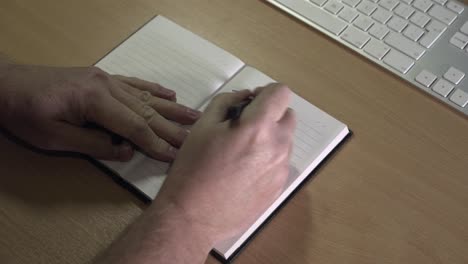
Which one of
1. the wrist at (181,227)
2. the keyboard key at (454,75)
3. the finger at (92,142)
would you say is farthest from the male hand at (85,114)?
the keyboard key at (454,75)

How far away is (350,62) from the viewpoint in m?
0.79

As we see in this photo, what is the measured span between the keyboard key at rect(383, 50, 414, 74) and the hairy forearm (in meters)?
0.40

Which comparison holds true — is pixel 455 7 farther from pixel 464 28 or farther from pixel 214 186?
pixel 214 186

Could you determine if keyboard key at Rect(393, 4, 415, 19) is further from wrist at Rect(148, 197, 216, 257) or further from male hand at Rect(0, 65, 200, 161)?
wrist at Rect(148, 197, 216, 257)

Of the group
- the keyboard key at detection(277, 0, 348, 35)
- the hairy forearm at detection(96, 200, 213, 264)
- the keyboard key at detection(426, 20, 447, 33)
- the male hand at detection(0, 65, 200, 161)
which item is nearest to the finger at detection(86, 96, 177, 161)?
the male hand at detection(0, 65, 200, 161)

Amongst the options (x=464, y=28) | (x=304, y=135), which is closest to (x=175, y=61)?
(x=304, y=135)

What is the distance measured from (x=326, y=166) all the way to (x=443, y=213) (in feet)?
0.52

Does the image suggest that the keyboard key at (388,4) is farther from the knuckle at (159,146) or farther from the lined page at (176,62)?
the knuckle at (159,146)

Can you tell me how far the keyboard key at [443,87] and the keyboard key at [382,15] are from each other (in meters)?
0.13

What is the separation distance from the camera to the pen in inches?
23.7

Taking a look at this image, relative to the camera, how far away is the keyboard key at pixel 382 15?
80cm

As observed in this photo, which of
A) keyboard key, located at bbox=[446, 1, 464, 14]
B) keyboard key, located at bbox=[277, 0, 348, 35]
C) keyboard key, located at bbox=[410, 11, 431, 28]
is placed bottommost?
keyboard key, located at bbox=[277, 0, 348, 35]

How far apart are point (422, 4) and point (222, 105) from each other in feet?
1.31

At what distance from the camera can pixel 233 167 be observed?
0.57 meters
